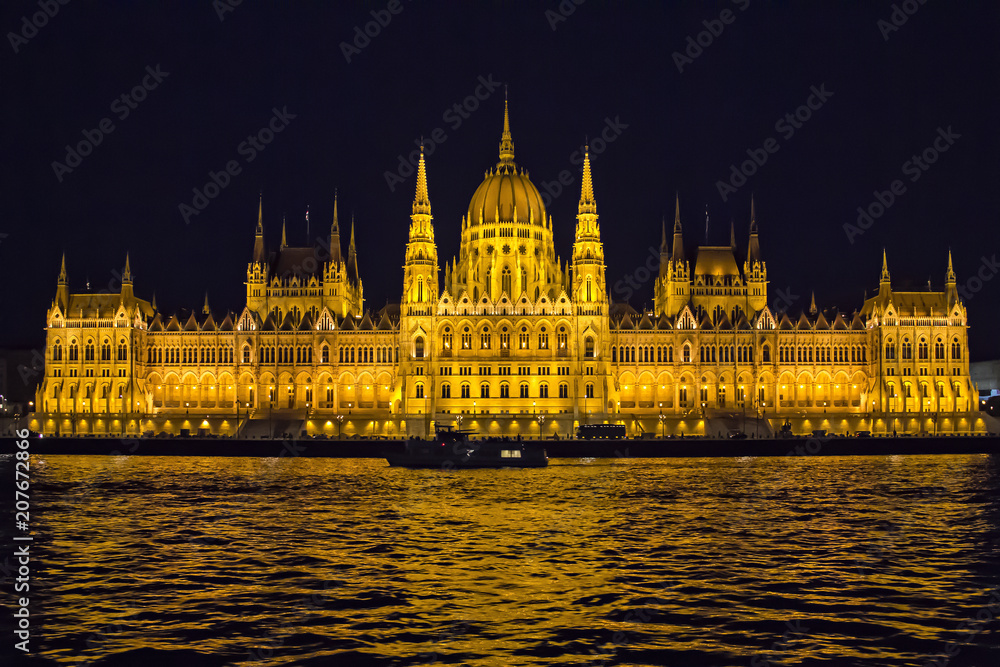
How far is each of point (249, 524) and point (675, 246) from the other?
10419 cm

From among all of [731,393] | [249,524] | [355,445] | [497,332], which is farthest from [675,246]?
[249,524]

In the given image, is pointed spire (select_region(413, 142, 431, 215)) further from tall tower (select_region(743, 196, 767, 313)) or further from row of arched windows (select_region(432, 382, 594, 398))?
tall tower (select_region(743, 196, 767, 313))

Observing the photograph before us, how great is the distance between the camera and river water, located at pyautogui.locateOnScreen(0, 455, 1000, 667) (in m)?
25.1

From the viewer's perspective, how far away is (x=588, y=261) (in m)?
119

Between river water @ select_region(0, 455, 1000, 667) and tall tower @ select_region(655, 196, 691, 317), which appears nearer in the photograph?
river water @ select_region(0, 455, 1000, 667)

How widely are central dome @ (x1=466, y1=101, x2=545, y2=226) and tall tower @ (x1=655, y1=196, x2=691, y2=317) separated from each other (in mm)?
22069

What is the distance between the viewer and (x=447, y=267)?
417 feet

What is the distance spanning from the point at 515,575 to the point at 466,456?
51296mm

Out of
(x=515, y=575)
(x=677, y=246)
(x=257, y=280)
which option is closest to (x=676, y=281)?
(x=677, y=246)

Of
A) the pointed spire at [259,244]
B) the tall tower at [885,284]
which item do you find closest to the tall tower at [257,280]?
the pointed spire at [259,244]

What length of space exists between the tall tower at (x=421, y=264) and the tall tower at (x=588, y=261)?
1751 centimetres

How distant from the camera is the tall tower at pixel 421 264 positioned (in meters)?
118

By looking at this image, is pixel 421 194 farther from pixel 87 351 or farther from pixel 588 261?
pixel 87 351

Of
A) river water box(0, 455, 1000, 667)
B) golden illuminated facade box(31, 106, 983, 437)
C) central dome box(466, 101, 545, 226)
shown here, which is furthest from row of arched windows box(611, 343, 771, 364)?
river water box(0, 455, 1000, 667)
